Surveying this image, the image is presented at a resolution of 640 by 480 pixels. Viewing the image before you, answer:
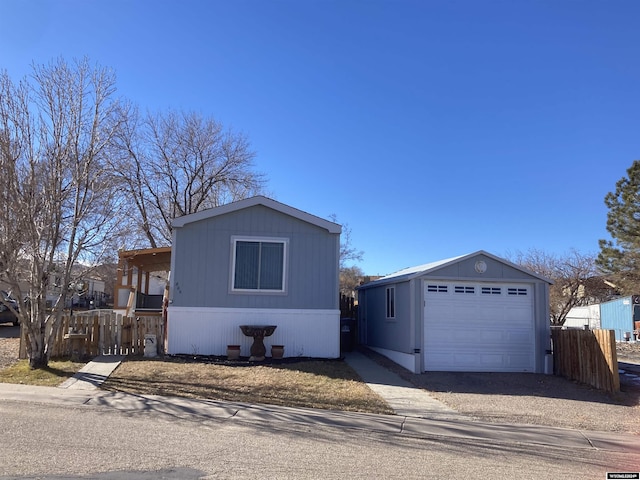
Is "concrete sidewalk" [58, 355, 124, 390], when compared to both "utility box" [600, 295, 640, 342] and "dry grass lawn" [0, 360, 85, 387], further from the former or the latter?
"utility box" [600, 295, 640, 342]

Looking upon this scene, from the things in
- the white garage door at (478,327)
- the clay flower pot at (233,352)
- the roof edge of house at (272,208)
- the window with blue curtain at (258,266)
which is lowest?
the clay flower pot at (233,352)

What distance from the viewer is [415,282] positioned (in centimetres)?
1328

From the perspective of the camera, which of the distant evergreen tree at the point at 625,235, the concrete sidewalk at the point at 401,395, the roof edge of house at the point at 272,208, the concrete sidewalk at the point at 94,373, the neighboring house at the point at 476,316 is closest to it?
the concrete sidewalk at the point at 401,395

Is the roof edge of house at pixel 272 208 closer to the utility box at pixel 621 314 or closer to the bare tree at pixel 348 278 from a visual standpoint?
the utility box at pixel 621 314

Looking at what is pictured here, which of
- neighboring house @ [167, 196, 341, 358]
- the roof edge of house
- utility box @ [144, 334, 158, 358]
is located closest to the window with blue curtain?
neighboring house @ [167, 196, 341, 358]

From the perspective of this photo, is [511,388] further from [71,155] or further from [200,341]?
[71,155]

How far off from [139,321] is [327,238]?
555 cm

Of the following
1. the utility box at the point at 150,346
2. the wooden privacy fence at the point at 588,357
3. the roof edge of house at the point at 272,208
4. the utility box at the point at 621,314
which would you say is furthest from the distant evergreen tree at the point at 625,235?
the utility box at the point at 150,346

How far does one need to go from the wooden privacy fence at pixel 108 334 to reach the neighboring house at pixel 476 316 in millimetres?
6828

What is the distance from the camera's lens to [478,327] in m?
13.6

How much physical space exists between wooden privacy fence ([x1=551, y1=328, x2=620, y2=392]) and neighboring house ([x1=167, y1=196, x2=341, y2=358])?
593 cm

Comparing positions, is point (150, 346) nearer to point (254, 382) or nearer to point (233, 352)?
point (233, 352)

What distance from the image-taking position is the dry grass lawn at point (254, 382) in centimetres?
918

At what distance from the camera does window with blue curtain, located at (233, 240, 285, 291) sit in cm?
1374
